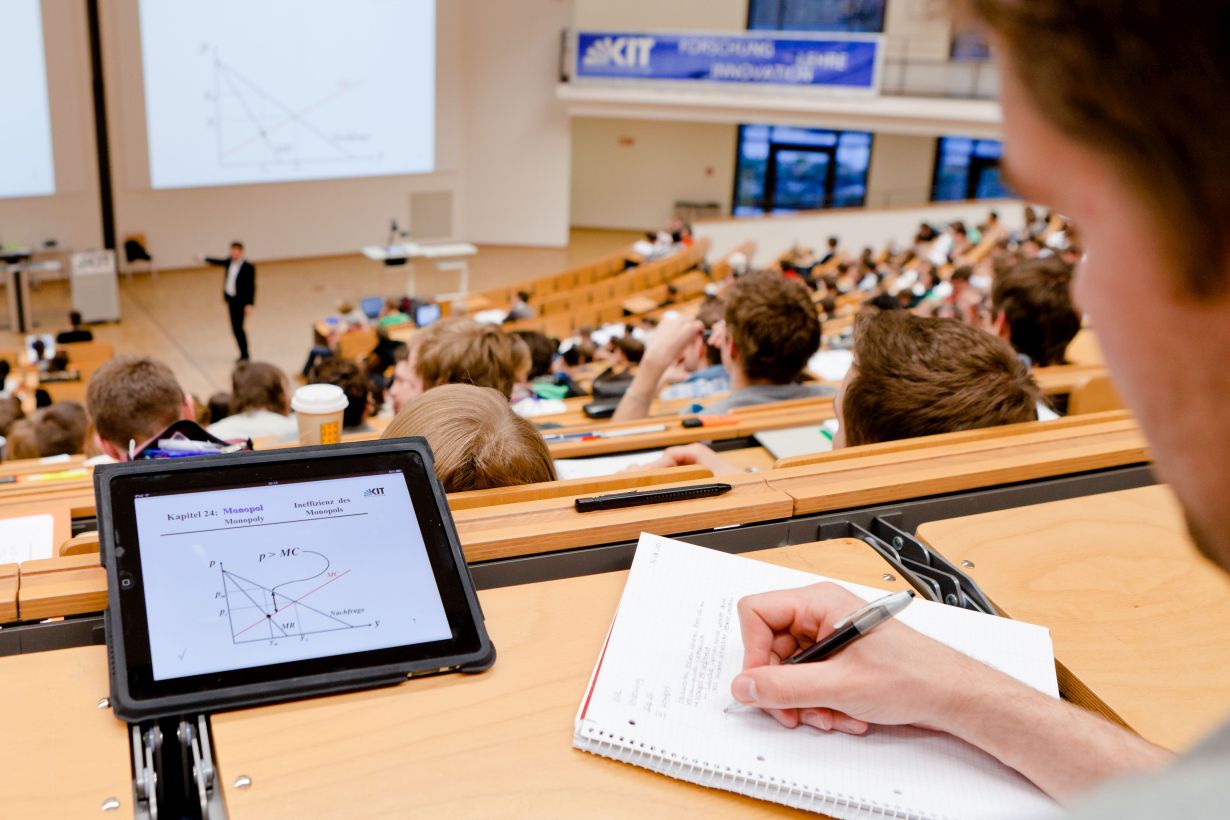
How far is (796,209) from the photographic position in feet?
59.5

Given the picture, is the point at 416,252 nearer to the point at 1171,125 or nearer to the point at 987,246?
the point at 987,246

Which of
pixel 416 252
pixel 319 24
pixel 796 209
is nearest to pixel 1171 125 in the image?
pixel 416 252

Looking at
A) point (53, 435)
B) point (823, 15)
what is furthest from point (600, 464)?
point (823, 15)

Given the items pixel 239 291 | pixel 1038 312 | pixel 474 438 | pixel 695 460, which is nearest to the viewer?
pixel 474 438

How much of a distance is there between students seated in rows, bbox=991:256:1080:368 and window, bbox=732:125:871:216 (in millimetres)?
14564

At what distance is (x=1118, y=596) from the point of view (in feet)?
4.46

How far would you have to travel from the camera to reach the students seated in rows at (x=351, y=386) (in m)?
4.97

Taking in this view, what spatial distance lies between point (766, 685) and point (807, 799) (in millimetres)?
111

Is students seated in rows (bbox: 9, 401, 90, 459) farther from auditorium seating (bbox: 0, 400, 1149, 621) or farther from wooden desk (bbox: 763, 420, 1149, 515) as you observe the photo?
wooden desk (bbox: 763, 420, 1149, 515)

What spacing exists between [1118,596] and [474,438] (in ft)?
3.25

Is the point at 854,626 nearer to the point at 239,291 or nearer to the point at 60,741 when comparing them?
the point at 60,741

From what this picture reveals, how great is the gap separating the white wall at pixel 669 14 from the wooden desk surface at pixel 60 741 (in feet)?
56.8

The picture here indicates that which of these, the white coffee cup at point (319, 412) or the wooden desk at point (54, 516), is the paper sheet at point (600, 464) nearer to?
the white coffee cup at point (319, 412)

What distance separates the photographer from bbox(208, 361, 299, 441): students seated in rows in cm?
489
